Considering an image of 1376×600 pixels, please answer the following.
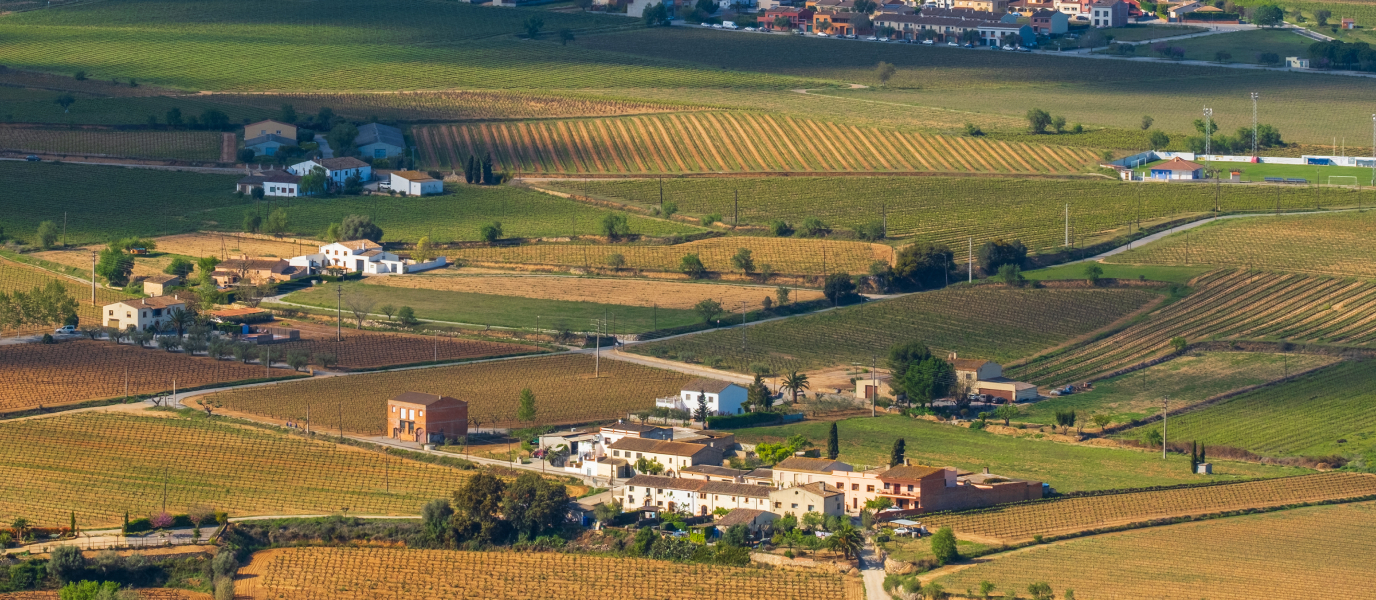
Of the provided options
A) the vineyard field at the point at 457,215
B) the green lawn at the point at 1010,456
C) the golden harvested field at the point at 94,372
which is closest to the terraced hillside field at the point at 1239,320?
the green lawn at the point at 1010,456

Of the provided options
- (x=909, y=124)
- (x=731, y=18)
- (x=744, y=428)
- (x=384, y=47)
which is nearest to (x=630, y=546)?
(x=744, y=428)

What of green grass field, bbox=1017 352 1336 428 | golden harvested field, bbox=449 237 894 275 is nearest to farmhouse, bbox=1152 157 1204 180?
golden harvested field, bbox=449 237 894 275

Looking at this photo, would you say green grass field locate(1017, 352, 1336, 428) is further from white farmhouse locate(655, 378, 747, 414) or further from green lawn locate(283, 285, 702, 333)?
green lawn locate(283, 285, 702, 333)

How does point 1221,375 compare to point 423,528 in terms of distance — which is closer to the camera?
point 423,528

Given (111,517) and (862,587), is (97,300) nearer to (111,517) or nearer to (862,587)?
(111,517)

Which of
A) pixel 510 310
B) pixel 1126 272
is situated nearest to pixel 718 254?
pixel 510 310
